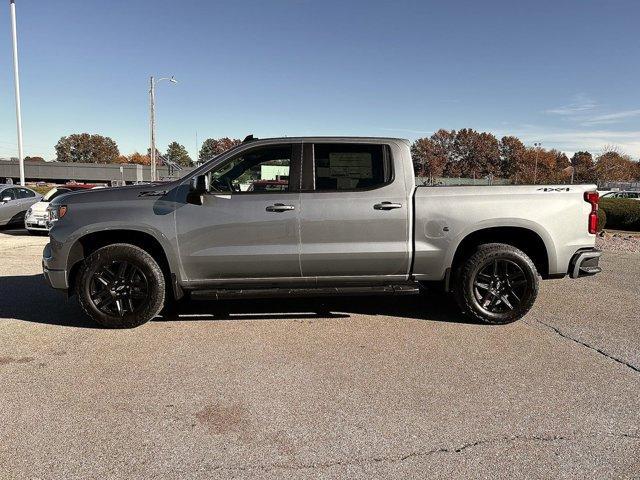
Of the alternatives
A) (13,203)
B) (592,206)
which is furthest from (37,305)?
(13,203)

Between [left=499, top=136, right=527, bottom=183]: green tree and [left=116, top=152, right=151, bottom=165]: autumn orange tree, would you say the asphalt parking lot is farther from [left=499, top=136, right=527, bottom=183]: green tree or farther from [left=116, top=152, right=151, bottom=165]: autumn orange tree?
[left=116, top=152, right=151, bottom=165]: autumn orange tree

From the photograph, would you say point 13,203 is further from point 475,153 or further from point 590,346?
point 475,153

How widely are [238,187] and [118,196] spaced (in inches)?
48.0

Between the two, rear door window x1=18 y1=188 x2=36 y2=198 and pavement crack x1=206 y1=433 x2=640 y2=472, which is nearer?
pavement crack x1=206 y1=433 x2=640 y2=472

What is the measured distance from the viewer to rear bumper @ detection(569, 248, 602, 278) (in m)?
5.13

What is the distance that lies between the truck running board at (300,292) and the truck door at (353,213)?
0.12m

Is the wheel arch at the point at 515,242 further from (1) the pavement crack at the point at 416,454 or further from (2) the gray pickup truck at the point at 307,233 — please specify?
(1) the pavement crack at the point at 416,454

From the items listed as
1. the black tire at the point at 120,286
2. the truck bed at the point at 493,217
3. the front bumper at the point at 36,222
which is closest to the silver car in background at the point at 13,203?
the front bumper at the point at 36,222

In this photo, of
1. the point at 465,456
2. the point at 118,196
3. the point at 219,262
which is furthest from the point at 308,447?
the point at 118,196

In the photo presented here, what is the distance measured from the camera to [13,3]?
20156 mm

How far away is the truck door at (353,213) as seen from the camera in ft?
16.2

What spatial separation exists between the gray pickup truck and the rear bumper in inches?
0.5

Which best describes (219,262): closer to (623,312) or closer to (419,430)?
(419,430)

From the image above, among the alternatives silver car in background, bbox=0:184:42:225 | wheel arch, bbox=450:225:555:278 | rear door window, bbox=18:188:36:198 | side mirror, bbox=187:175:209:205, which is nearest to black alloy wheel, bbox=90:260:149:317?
side mirror, bbox=187:175:209:205
